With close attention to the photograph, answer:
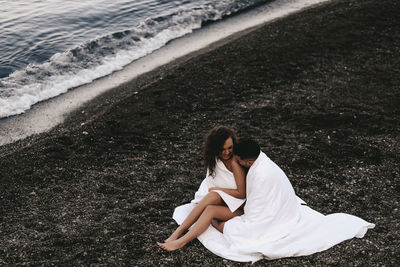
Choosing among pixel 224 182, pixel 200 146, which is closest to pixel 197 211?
pixel 224 182

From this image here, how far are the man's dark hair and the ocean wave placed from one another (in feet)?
27.9

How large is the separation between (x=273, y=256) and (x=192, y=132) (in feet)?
13.6

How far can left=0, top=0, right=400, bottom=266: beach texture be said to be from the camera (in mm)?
5953

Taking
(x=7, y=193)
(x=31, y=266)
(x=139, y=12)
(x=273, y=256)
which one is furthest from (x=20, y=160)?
(x=139, y=12)

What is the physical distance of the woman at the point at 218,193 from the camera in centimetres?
567

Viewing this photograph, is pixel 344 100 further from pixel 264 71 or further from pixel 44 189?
pixel 44 189

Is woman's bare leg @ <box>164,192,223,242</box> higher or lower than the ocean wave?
lower

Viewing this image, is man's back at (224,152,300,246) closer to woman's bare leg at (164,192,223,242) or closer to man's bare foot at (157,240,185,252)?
woman's bare leg at (164,192,223,242)

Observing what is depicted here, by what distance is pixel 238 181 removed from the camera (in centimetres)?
581

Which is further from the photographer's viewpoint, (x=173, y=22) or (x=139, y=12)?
(x=139, y=12)

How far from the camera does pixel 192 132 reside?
29.9 ft

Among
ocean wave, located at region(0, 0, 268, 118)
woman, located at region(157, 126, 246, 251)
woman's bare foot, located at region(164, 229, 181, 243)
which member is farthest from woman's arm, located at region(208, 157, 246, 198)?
ocean wave, located at region(0, 0, 268, 118)

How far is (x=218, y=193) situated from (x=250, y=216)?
1.85 ft

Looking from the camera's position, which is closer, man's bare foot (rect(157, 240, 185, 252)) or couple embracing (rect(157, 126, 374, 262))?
couple embracing (rect(157, 126, 374, 262))
